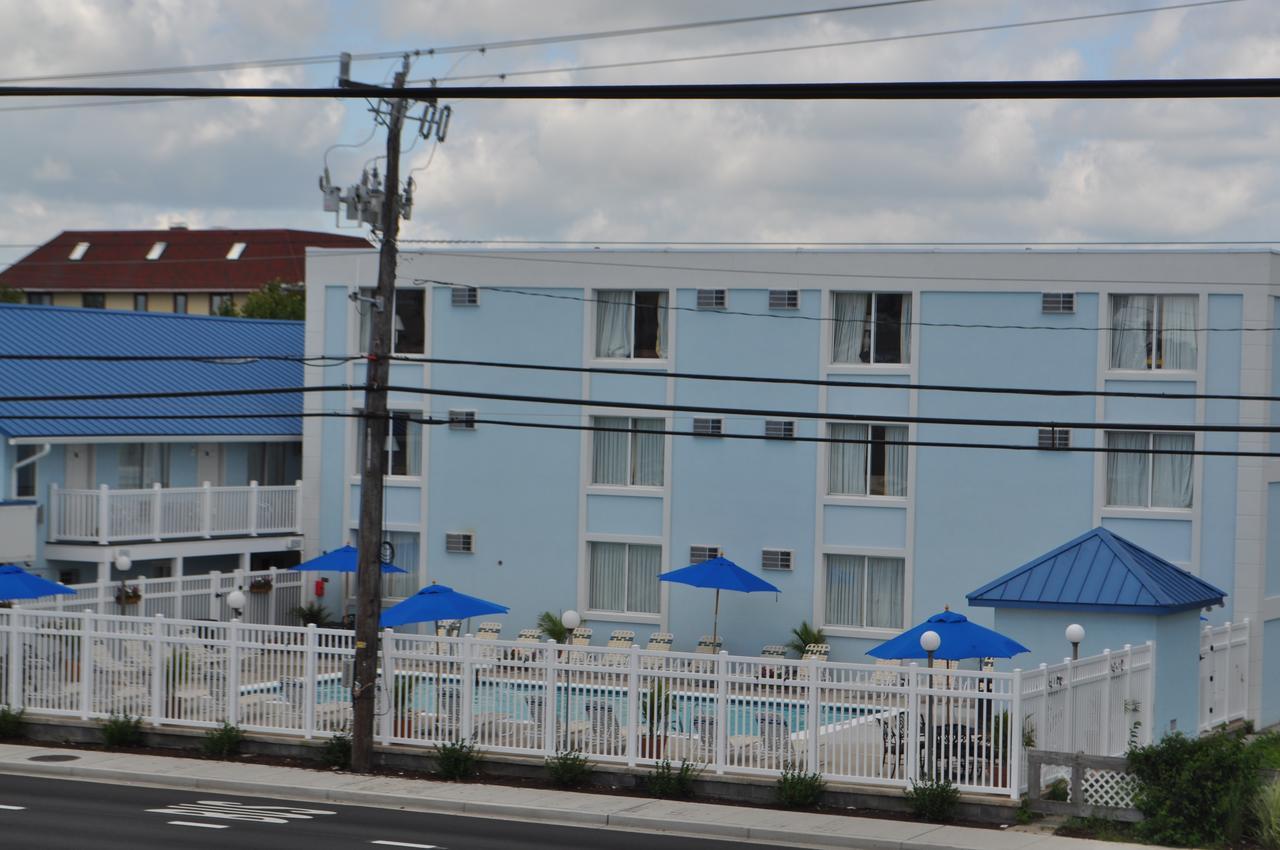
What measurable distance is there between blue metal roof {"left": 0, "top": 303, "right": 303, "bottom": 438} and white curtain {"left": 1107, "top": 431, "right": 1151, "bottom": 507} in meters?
17.7

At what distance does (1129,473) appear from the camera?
1292 inches

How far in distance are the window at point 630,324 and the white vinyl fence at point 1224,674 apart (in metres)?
12.9

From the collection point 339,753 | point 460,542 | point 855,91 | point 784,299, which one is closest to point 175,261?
point 460,542

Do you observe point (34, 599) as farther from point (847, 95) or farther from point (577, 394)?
point (847, 95)

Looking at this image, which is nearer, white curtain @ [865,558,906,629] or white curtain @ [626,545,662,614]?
white curtain @ [865,558,906,629]

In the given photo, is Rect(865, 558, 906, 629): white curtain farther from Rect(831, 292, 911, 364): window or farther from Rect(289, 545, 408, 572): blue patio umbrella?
Rect(289, 545, 408, 572): blue patio umbrella

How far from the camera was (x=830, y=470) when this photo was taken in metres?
34.9

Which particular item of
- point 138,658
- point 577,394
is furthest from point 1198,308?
point 138,658

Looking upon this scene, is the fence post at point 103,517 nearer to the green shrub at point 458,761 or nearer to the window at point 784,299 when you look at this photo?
the window at point 784,299

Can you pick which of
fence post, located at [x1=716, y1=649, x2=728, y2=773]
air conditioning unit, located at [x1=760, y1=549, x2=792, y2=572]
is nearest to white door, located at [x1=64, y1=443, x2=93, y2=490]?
air conditioning unit, located at [x1=760, y1=549, x2=792, y2=572]

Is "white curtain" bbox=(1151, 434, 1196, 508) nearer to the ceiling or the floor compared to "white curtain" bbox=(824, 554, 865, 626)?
nearer to the ceiling

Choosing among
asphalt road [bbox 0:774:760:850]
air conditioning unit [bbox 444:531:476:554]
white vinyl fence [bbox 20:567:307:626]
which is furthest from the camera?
air conditioning unit [bbox 444:531:476:554]

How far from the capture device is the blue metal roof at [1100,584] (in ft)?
82.2

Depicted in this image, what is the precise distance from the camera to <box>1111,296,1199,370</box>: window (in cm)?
3216
